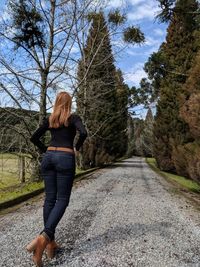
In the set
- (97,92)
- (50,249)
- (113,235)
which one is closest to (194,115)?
(113,235)

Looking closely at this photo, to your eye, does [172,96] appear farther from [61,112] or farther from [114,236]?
[61,112]

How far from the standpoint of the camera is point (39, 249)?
12.7 ft

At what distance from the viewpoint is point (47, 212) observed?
14.3 feet

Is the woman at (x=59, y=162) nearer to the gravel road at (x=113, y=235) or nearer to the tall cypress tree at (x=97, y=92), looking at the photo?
the gravel road at (x=113, y=235)

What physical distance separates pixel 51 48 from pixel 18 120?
2.70 meters

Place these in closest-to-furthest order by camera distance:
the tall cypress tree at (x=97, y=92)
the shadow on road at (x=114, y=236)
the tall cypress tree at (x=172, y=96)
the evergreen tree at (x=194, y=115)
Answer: the shadow on road at (x=114, y=236) → the evergreen tree at (x=194, y=115) → the tall cypress tree at (x=97, y=92) → the tall cypress tree at (x=172, y=96)

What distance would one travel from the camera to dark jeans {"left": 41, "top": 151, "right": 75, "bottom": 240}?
4.23 metres

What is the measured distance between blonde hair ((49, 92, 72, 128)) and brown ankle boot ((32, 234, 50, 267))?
4.12 feet

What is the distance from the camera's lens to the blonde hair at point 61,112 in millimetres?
4328

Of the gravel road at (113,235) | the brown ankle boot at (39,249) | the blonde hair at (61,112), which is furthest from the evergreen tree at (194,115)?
the brown ankle boot at (39,249)

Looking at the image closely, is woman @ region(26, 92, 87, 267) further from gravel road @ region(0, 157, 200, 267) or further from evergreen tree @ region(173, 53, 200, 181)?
evergreen tree @ region(173, 53, 200, 181)

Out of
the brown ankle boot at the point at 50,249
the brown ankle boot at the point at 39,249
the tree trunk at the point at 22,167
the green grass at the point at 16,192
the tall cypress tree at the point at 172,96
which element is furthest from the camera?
the tall cypress tree at the point at 172,96

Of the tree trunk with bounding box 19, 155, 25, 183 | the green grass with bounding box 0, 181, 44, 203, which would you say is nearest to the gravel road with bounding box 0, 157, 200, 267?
the green grass with bounding box 0, 181, 44, 203

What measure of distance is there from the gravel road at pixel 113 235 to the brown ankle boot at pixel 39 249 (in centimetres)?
22
